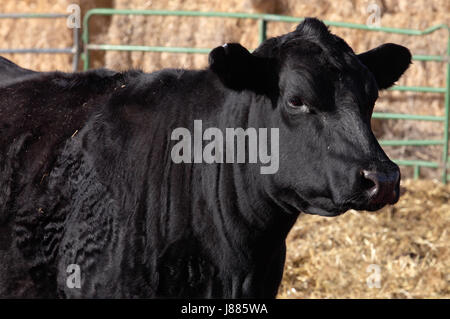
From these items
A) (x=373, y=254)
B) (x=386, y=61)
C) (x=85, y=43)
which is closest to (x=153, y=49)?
(x=85, y=43)

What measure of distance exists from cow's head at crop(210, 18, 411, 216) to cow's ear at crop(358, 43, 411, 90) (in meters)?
0.38

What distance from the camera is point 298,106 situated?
3361mm

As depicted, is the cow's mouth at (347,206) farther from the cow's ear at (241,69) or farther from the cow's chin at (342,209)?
the cow's ear at (241,69)

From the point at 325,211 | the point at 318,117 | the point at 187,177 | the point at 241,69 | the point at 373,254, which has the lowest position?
the point at 373,254

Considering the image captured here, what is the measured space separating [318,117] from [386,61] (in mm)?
747

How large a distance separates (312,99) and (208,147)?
0.55 metres

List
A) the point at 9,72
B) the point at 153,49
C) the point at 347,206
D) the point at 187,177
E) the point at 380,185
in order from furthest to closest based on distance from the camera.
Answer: the point at 153,49
the point at 9,72
the point at 187,177
the point at 347,206
the point at 380,185

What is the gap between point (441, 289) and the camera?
6098 mm

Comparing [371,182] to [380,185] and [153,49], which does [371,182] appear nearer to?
[380,185]

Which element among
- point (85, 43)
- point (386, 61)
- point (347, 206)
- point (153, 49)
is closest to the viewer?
point (347, 206)

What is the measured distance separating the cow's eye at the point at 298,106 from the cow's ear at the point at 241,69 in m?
0.17

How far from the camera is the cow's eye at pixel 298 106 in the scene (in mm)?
3344

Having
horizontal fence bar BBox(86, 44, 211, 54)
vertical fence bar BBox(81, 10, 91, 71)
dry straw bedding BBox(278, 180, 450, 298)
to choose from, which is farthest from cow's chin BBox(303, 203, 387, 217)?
vertical fence bar BBox(81, 10, 91, 71)

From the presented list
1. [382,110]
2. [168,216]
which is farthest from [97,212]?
[382,110]
